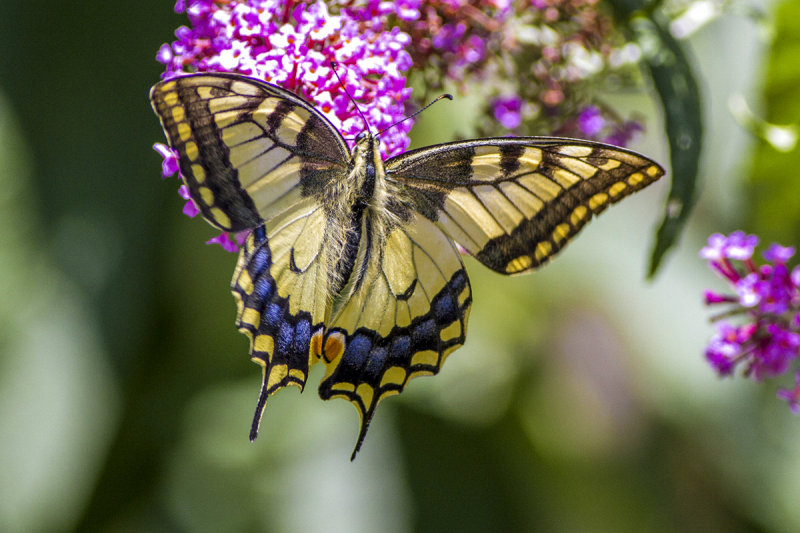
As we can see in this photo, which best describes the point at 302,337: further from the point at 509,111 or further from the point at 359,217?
the point at 509,111

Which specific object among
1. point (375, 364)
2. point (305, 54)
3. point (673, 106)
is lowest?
point (375, 364)

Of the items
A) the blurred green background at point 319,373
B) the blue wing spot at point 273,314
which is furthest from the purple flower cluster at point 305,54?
the blurred green background at point 319,373

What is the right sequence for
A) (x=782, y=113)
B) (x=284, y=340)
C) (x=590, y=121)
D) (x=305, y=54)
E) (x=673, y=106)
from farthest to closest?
1. (x=782, y=113)
2. (x=590, y=121)
3. (x=673, y=106)
4. (x=284, y=340)
5. (x=305, y=54)

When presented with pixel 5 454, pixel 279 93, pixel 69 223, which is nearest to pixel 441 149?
pixel 279 93

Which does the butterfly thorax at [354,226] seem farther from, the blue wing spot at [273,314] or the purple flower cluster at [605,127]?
the purple flower cluster at [605,127]

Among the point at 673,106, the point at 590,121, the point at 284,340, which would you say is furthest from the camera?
the point at 590,121

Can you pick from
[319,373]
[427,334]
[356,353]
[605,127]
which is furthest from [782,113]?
[319,373]

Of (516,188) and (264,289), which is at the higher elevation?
(516,188)

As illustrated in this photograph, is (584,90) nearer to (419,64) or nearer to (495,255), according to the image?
(419,64)
